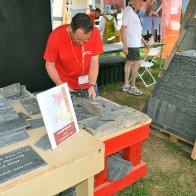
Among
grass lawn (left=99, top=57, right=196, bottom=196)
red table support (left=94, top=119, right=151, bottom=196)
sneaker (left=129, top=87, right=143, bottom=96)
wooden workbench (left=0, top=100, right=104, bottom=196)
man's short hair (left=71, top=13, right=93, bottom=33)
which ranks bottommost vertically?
grass lawn (left=99, top=57, right=196, bottom=196)

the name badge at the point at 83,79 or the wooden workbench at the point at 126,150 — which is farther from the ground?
the name badge at the point at 83,79

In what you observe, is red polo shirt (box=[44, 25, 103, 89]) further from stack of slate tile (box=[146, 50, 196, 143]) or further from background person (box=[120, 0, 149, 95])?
background person (box=[120, 0, 149, 95])

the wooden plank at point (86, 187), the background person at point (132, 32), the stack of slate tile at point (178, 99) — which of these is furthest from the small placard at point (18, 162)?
the background person at point (132, 32)

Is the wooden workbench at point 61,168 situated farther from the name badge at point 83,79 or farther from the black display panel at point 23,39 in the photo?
the black display panel at point 23,39

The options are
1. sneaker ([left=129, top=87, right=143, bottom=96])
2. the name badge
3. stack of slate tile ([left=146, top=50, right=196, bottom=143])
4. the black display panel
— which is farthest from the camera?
sneaker ([left=129, top=87, right=143, bottom=96])

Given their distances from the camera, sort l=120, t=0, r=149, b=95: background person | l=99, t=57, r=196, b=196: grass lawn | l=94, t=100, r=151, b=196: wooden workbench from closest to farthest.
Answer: l=94, t=100, r=151, b=196: wooden workbench, l=99, t=57, r=196, b=196: grass lawn, l=120, t=0, r=149, b=95: background person

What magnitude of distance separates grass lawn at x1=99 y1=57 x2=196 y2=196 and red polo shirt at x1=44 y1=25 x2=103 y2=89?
1101 mm

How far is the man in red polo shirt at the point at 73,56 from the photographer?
93.3 inches

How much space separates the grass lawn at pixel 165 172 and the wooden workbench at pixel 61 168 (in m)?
1.03

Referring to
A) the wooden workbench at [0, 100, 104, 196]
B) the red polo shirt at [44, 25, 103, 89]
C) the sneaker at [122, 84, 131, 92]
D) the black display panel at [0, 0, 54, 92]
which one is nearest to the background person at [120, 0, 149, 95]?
the sneaker at [122, 84, 131, 92]

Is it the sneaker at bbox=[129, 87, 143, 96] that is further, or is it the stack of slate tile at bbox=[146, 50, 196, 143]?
the sneaker at bbox=[129, 87, 143, 96]

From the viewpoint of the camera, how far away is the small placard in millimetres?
1303

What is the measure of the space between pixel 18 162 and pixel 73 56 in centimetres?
131

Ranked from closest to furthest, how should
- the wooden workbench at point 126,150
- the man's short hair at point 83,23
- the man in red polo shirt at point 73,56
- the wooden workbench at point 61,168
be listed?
the wooden workbench at point 61,168 → the wooden workbench at point 126,150 → the man's short hair at point 83,23 → the man in red polo shirt at point 73,56
